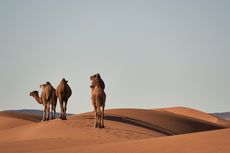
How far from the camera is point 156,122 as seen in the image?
45.2 meters

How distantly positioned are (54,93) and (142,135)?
7483 mm

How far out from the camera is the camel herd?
93.1 feet

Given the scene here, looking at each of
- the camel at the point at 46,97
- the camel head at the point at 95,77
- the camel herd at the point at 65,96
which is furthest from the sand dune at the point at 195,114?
the camel head at the point at 95,77

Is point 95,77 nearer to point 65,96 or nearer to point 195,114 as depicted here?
point 65,96

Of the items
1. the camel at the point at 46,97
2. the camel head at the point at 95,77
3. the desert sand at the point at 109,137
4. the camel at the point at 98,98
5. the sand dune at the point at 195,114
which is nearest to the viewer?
the desert sand at the point at 109,137

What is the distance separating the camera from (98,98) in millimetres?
28188

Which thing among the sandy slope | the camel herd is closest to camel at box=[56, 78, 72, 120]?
the camel herd

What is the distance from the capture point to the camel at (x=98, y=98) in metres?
28.2

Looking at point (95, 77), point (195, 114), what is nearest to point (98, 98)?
point (95, 77)

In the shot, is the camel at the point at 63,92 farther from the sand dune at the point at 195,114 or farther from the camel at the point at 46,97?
the sand dune at the point at 195,114

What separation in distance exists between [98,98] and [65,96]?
398 centimetres

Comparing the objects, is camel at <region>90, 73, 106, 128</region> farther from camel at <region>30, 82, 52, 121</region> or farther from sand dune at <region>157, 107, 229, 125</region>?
sand dune at <region>157, 107, 229, 125</region>

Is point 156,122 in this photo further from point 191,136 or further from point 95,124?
point 191,136

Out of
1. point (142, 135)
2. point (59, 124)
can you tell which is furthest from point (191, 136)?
point (59, 124)
